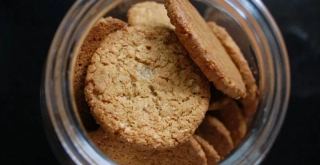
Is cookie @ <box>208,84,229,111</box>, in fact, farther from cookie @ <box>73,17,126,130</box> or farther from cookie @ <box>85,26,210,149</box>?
cookie @ <box>73,17,126,130</box>

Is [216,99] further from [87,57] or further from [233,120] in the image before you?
[87,57]

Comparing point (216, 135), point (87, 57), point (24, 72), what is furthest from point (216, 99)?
point (24, 72)

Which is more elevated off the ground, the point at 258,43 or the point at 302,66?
the point at 258,43

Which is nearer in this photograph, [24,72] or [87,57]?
[87,57]

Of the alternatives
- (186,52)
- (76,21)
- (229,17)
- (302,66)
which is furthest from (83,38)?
(302,66)

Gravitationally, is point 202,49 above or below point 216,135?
above

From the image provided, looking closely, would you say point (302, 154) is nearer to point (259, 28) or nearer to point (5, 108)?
point (259, 28)

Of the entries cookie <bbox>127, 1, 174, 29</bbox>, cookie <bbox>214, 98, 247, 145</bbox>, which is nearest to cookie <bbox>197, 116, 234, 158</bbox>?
cookie <bbox>214, 98, 247, 145</bbox>
